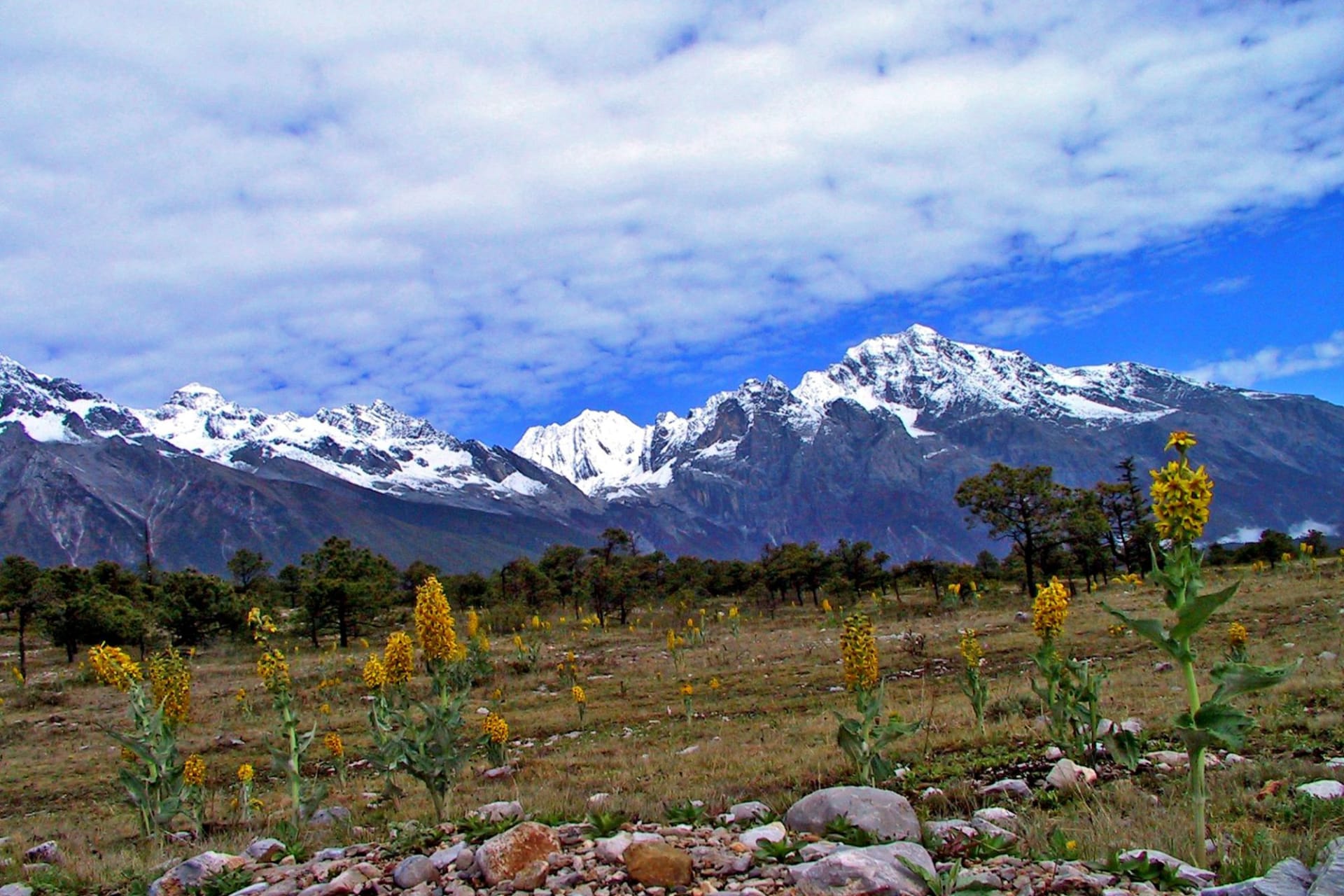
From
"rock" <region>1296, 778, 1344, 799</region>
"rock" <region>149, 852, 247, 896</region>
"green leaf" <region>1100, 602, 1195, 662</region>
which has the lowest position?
"rock" <region>149, 852, 247, 896</region>

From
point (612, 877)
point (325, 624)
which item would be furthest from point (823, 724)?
point (325, 624)

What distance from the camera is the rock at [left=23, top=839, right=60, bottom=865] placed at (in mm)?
8984

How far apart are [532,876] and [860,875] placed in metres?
2.41

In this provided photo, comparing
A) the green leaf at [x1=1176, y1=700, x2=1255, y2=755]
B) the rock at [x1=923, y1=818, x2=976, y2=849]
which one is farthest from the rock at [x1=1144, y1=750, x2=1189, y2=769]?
the green leaf at [x1=1176, y1=700, x2=1255, y2=755]

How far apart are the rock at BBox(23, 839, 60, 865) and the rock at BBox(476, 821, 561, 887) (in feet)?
20.2

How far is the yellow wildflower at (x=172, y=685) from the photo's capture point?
10.6m

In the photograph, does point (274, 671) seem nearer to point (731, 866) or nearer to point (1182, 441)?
point (731, 866)

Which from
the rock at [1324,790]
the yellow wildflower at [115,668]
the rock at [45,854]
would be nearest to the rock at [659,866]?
the rock at [1324,790]

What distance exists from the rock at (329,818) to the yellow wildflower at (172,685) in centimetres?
235

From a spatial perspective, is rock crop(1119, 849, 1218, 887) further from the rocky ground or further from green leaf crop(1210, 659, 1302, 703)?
green leaf crop(1210, 659, 1302, 703)

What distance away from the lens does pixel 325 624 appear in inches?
2110

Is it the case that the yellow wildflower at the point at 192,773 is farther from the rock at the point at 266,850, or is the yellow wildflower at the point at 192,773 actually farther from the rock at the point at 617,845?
the rock at the point at 617,845

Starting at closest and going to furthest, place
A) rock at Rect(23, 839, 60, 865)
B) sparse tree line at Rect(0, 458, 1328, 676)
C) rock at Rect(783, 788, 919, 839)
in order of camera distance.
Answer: rock at Rect(783, 788, 919, 839) < rock at Rect(23, 839, 60, 865) < sparse tree line at Rect(0, 458, 1328, 676)

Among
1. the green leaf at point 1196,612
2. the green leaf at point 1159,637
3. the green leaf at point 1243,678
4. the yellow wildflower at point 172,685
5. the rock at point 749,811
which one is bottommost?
the rock at point 749,811
